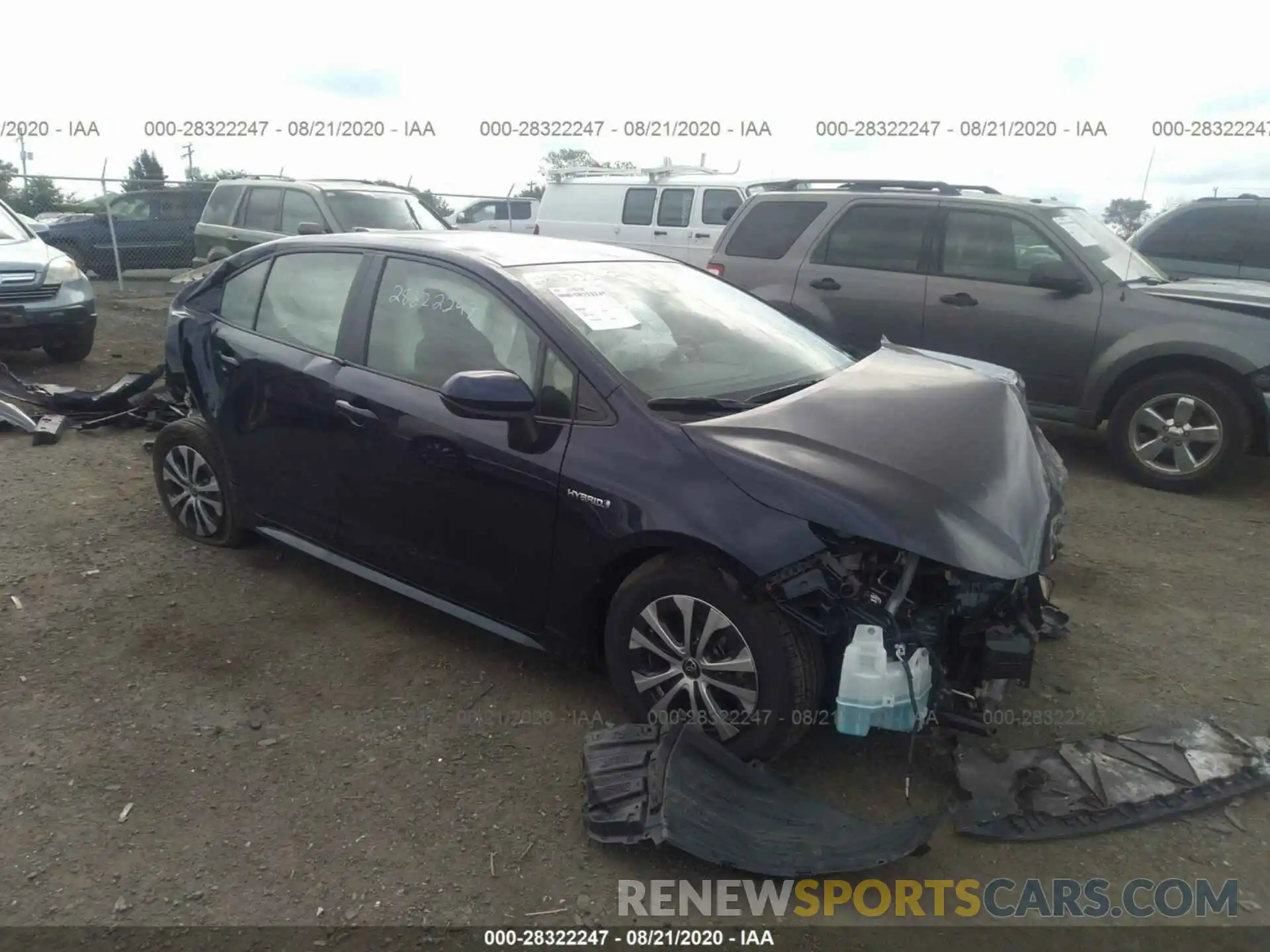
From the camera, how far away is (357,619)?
4129mm

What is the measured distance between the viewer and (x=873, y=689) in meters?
2.69

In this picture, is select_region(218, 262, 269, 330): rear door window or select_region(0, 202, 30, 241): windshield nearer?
select_region(218, 262, 269, 330): rear door window

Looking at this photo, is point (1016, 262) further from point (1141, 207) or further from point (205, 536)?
point (205, 536)

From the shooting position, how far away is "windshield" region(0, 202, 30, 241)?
29.9 feet

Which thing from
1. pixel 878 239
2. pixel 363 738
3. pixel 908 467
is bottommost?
pixel 363 738

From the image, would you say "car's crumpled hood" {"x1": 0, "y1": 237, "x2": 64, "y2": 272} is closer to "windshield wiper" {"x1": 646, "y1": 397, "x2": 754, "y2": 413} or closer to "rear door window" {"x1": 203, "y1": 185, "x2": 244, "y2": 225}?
"rear door window" {"x1": 203, "y1": 185, "x2": 244, "y2": 225}

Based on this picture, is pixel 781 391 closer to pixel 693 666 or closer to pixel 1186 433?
pixel 693 666

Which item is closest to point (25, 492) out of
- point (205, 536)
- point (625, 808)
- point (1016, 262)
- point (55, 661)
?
point (205, 536)

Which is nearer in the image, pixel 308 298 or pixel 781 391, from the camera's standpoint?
pixel 781 391

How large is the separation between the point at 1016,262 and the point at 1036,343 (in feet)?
1.98

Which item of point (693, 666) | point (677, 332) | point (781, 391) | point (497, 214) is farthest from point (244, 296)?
point (497, 214)

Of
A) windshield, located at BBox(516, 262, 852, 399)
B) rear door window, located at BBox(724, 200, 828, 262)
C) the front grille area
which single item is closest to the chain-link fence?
the front grille area

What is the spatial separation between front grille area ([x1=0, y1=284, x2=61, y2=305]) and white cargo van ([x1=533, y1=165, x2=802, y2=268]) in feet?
17.7

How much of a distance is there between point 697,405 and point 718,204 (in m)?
9.54
